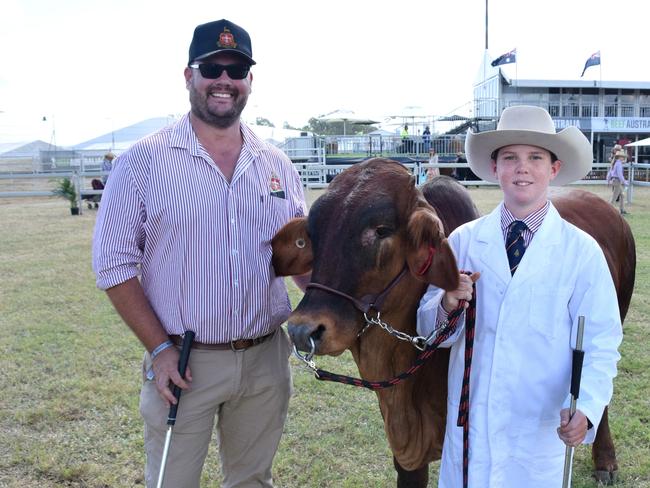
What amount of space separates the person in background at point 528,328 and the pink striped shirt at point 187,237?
Answer: 2.78 feet

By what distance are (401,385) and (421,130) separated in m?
34.5

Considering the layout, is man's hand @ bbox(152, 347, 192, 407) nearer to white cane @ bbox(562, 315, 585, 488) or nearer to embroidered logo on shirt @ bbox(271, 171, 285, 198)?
embroidered logo on shirt @ bbox(271, 171, 285, 198)

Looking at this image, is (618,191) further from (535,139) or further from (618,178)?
(535,139)

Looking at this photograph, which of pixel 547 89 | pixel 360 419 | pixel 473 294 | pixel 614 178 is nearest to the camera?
pixel 473 294

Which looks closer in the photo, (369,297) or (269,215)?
(369,297)

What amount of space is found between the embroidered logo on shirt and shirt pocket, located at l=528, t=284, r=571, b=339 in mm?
1273

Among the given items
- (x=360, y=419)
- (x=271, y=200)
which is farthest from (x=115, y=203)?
(x=360, y=419)

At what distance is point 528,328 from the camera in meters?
2.45

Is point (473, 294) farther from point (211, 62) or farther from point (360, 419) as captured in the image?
point (360, 419)

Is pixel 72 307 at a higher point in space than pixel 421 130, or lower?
lower

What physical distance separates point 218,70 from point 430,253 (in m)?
1.31

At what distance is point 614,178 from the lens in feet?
53.9

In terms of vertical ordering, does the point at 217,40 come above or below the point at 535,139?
above

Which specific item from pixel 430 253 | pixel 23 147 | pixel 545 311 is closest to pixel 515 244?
pixel 545 311
